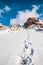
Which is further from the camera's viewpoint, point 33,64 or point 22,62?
point 22,62

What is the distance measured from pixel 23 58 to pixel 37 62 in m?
0.43

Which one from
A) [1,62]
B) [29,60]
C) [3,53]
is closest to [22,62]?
[29,60]

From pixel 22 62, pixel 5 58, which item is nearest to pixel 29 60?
pixel 22 62

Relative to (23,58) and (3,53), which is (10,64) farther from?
(3,53)

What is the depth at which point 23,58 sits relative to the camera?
5.09m

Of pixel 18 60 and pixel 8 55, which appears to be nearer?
Result: pixel 18 60

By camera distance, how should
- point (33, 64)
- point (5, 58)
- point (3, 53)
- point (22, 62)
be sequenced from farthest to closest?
point (3, 53) < point (5, 58) < point (22, 62) < point (33, 64)

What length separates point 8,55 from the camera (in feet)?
18.4

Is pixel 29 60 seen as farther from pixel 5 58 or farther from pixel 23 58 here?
pixel 5 58

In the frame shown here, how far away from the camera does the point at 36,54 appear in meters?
5.62

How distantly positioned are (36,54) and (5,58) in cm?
98

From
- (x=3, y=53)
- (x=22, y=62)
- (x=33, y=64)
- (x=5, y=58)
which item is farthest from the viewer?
(x=3, y=53)

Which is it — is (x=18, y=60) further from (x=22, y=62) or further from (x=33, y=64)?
(x=33, y=64)

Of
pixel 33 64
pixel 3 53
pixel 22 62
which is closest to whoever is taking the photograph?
pixel 33 64
